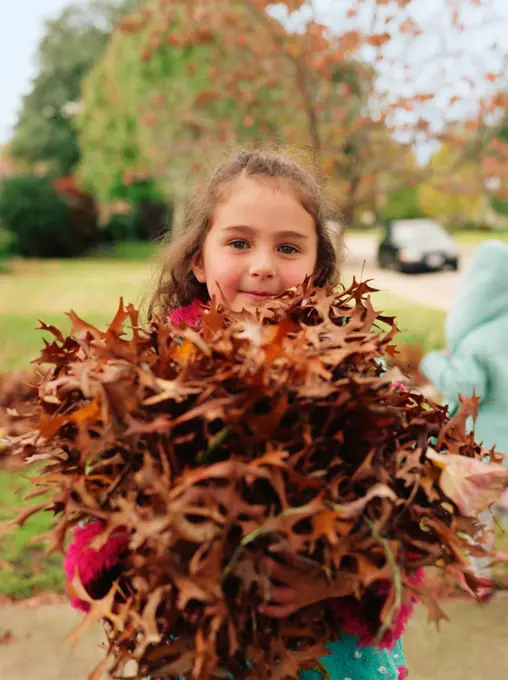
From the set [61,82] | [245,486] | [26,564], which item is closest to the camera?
[245,486]

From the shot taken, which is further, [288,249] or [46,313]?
[46,313]

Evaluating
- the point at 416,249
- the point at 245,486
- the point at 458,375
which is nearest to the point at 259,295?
the point at 245,486

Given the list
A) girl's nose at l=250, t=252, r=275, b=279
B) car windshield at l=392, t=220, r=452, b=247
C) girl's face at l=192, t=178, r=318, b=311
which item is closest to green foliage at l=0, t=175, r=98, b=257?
car windshield at l=392, t=220, r=452, b=247

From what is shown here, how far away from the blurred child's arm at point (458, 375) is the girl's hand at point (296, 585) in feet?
8.72

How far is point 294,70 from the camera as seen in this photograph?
7.37m

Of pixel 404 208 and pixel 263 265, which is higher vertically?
pixel 263 265

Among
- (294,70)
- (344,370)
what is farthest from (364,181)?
(344,370)

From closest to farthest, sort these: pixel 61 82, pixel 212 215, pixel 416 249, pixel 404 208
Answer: pixel 212 215 → pixel 416 249 → pixel 404 208 → pixel 61 82

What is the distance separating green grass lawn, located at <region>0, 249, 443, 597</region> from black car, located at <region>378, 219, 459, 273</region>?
2.32 meters

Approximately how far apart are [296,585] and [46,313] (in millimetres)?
13740

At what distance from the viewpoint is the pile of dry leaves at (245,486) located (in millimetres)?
1015

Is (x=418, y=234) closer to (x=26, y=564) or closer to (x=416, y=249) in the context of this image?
(x=416, y=249)

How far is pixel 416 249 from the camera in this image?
1698cm

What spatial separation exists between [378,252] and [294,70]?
10157 mm
